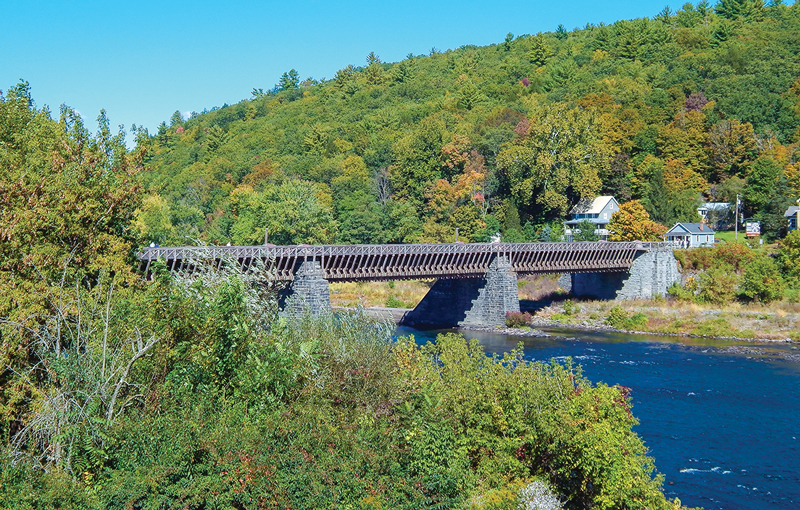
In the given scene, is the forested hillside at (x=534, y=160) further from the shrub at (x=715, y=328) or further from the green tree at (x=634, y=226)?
the shrub at (x=715, y=328)

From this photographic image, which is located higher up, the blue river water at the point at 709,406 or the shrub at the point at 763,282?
the shrub at the point at 763,282

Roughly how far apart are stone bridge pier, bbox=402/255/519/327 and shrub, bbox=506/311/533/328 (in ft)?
1.83

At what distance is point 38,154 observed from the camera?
107 ft

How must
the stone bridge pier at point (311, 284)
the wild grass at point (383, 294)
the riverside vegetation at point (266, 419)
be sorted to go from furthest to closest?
Result: the wild grass at point (383, 294), the stone bridge pier at point (311, 284), the riverside vegetation at point (266, 419)

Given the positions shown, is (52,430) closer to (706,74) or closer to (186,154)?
(706,74)

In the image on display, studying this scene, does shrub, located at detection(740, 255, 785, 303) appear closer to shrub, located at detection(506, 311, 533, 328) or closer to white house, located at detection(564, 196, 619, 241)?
shrub, located at detection(506, 311, 533, 328)

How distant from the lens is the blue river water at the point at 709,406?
29.2 meters

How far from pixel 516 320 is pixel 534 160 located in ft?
122

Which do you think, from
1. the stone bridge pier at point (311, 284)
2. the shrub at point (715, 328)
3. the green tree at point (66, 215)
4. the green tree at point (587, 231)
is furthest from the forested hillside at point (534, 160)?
the green tree at point (66, 215)

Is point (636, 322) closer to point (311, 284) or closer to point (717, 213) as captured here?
point (311, 284)

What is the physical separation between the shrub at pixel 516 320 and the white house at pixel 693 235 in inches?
1023

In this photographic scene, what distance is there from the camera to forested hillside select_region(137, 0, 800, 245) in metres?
99.2

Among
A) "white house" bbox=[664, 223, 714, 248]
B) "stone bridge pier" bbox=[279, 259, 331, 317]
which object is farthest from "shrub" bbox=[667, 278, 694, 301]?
"stone bridge pier" bbox=[279, 259, 331, 317]

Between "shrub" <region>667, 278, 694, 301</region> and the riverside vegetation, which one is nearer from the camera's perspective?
the riverside vegetation
